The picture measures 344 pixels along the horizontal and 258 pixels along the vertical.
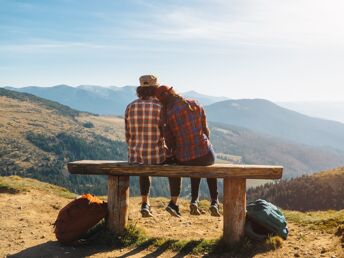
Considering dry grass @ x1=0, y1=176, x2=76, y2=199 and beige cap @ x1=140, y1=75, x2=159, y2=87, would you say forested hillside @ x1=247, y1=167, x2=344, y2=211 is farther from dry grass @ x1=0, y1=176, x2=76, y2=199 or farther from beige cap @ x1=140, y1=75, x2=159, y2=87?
beige cap @ x1=140, y1=75, x2=159, y2=87

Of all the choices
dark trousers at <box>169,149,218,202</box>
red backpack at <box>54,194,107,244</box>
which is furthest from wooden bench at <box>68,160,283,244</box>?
red backpack at <box>54,194,107,244</box>

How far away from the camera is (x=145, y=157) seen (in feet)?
37.4

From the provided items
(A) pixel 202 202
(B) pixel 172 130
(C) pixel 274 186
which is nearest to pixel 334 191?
(C) pixel 274 186

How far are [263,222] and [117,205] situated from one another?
4.22 m

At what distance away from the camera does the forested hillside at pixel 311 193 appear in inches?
4402

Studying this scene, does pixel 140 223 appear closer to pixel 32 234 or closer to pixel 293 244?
pixel 32 234

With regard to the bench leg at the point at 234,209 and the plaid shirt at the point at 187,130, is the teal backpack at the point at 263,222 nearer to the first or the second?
the bench leg at the point at 234,209

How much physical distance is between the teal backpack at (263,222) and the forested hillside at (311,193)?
10492 centimetres

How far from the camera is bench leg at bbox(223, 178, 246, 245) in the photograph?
36.1 feet

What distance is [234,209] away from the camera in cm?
1107

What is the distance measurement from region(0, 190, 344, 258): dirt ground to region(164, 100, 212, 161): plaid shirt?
9.00ft

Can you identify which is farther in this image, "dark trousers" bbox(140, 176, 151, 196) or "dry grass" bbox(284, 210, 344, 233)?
"dry grass" bbox(284, 210, 344, 233)

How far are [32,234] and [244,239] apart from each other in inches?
258

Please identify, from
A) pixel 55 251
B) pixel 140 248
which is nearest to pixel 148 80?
pixel 140 248
